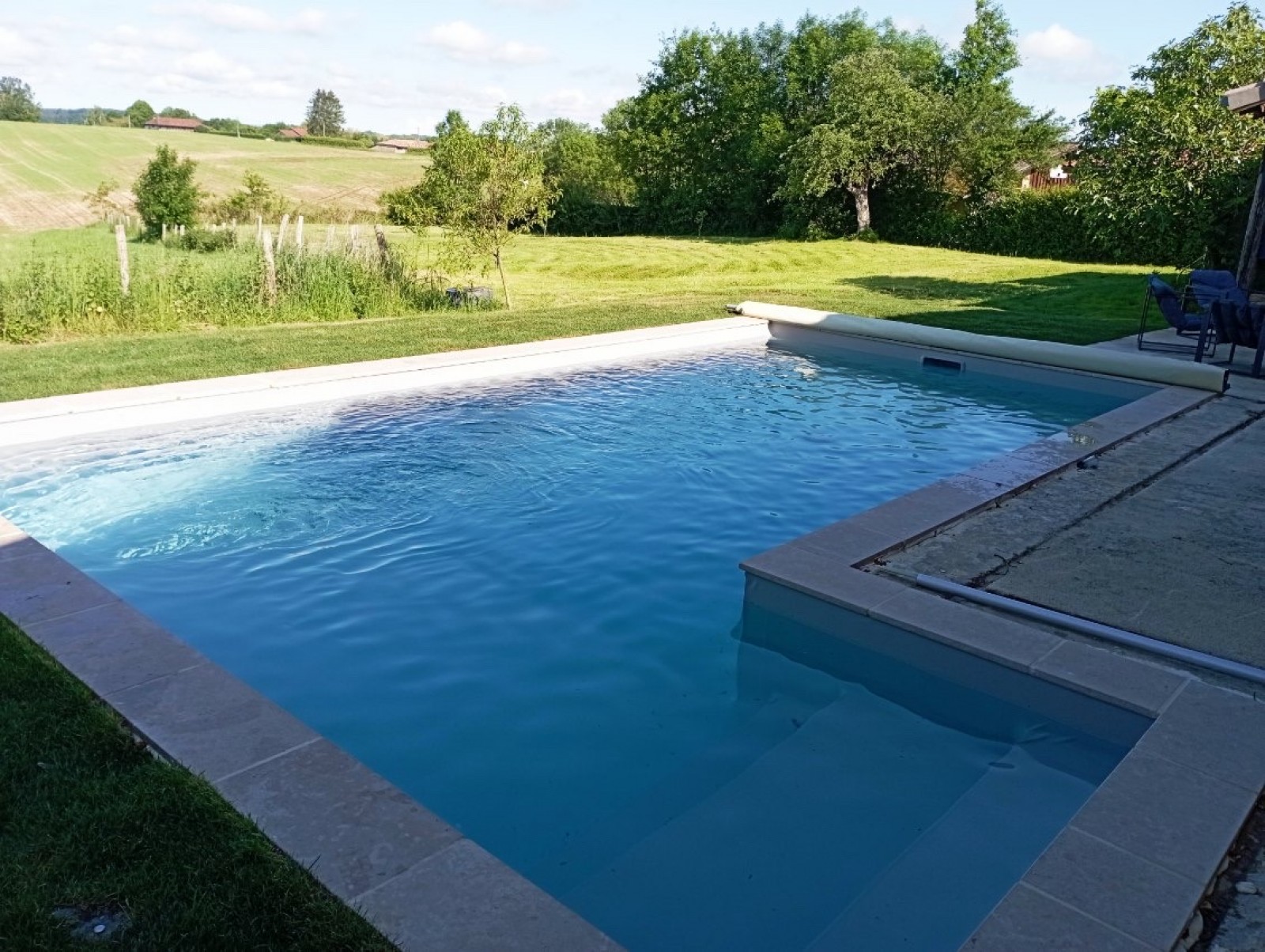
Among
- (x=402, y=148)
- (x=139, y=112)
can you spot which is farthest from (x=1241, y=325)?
(x=139, y=112)

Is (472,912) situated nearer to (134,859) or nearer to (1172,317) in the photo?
(134,859)

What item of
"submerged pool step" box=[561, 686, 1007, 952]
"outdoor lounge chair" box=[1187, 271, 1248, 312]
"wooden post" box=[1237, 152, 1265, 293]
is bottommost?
"submerged pool step" box=[561, 686, 1007, 952]

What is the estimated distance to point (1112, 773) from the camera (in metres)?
2.67

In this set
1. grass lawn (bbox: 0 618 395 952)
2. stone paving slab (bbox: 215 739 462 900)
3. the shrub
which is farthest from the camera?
the shrub

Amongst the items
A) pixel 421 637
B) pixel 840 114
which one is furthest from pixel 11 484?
pixel 840 114

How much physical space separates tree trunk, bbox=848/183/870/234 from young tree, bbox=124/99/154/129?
3248 inches

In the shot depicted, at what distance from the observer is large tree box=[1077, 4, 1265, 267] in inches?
468

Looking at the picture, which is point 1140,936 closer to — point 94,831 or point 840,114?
point 94,831

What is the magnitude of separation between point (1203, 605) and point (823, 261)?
18.5 metres

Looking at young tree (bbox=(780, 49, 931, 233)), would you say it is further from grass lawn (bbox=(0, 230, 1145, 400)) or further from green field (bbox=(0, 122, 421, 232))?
green field (bbox=(0, 122, 421, 232))

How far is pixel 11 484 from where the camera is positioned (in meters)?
5.63

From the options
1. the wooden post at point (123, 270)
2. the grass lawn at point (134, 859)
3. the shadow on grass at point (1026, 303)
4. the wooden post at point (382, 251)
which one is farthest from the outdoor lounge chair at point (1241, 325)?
the wooden post at point (123, 270)

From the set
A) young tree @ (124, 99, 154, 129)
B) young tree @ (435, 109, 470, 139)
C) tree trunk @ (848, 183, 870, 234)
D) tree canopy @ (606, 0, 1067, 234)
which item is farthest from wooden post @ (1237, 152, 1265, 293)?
young tree @ (124, 99, 154, 129)

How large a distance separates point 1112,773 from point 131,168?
1815 inches
